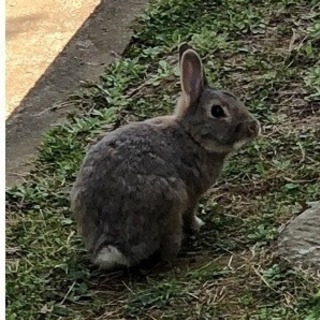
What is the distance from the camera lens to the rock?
166 inches

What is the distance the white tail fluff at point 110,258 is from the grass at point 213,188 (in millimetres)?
69

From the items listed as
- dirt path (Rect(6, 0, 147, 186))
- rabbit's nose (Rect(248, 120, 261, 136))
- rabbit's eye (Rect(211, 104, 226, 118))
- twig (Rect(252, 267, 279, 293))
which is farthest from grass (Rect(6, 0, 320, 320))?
rabbit's eye (Rect(211, 104, 226, 118))

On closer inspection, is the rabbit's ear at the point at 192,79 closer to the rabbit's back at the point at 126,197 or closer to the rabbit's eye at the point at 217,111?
the rabbit's eye at the point at 217,111

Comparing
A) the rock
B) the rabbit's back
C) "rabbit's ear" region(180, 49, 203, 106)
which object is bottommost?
the rock

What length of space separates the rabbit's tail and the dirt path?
3.77 feet

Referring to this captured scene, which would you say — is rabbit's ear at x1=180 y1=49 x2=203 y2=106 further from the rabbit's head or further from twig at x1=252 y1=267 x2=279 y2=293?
twig at x1=252 y1=267 x2=279 y2=293

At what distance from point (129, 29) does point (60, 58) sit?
52 centimetres

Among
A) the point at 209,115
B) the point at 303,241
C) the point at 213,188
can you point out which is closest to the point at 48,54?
the point at 213,188

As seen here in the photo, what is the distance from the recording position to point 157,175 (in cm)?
446

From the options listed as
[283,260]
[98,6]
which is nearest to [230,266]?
[283,260]

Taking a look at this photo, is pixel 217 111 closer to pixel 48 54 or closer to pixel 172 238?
pixel 172 238

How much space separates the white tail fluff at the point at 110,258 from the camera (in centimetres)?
439

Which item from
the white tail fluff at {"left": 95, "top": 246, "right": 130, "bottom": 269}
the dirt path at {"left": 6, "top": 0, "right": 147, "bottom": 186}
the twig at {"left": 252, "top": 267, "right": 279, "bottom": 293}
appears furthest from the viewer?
the dirt path at {"left": 6, "top": 0, "right": 147, "bottom": 186}

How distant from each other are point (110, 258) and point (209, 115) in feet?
2.62
